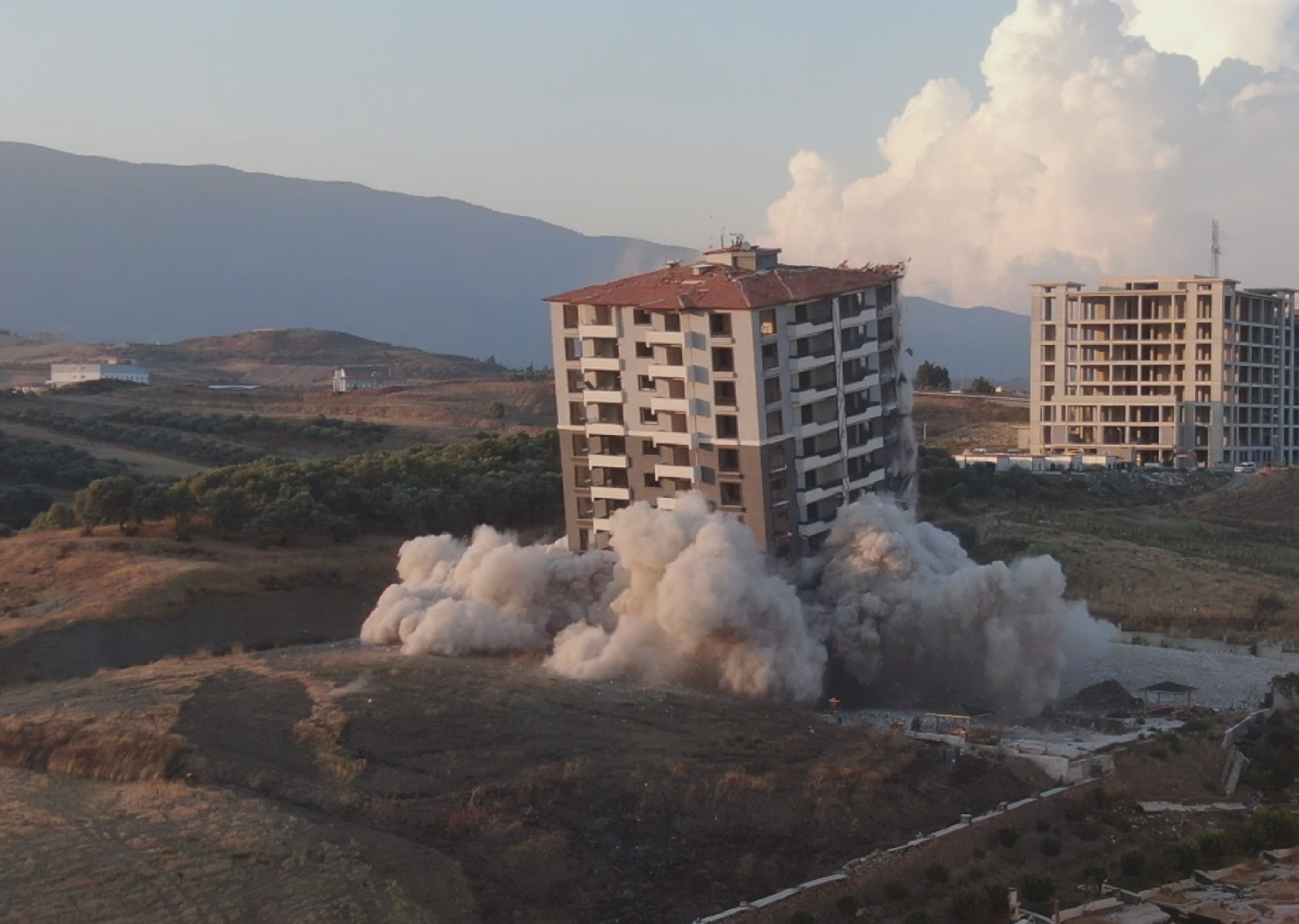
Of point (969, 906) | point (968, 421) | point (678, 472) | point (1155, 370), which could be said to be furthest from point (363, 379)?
point (969, 906)

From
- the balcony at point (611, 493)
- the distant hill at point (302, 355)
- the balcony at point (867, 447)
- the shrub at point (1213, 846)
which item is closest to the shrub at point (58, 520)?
the balcony at point (611, 493)

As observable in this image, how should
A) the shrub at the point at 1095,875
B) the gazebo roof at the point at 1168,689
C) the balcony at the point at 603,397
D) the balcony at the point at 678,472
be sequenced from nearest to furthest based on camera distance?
the shrub at the point at 1095,875, the gazebo roof at the point at 1168,689, the balcony at the point at 678,472, the balcony at the point at 603,397

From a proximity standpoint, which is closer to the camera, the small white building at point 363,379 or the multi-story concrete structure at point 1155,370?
the multi-story concrete structure at point 1155,370

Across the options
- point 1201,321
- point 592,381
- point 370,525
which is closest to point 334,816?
point 592,381

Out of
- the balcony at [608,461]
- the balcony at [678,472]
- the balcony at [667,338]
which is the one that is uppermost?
the balcony at [667,338]

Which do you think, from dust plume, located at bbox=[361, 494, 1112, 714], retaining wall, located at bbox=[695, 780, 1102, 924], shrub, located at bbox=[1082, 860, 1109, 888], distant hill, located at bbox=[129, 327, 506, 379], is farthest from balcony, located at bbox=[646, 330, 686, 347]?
distant hill, located at bbox=[129, 327, 506, 379]

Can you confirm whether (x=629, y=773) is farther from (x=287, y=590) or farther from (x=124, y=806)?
(x=287, y=590)

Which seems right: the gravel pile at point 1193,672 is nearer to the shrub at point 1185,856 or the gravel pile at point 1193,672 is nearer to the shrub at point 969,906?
the shrub at point 1185,856
